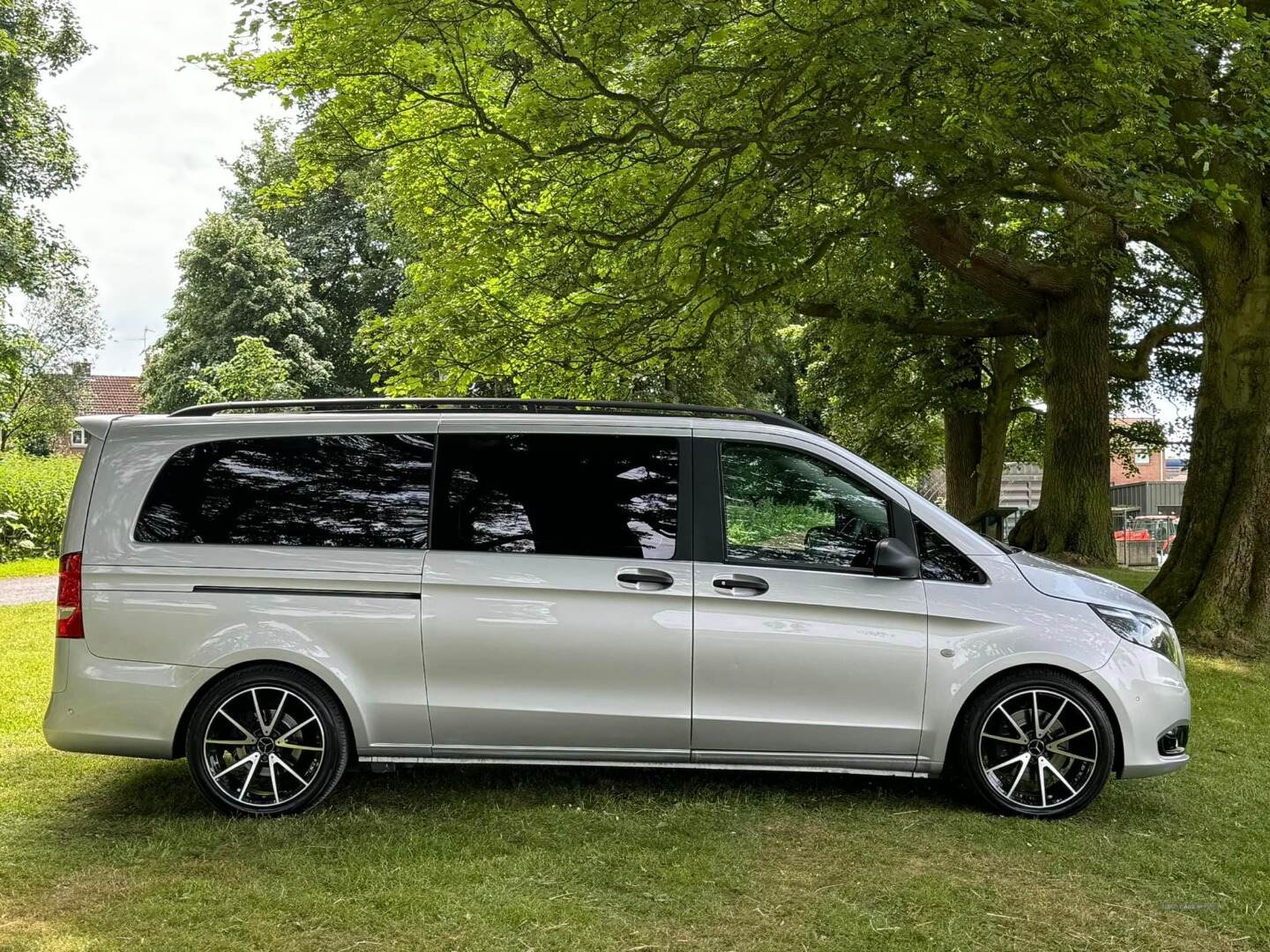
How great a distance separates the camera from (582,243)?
13.2m

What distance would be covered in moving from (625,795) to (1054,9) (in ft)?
20.3

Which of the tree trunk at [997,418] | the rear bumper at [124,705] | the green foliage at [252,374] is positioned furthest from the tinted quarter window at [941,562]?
the green foliage at [252,374]

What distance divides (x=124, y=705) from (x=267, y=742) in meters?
0.71

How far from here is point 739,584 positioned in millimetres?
5805

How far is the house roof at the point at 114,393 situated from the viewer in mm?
64625

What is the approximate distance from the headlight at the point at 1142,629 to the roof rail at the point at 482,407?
1.80m

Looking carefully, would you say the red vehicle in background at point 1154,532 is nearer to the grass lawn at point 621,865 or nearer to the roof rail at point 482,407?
the grass lawn at point 621,865

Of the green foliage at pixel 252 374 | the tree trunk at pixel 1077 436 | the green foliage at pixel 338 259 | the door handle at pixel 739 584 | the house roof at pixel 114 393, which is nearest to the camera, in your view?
the door handle at pixel 739 584

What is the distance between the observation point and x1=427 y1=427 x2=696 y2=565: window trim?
5.83 m

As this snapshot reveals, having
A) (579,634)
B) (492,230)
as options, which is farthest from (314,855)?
(492,230)

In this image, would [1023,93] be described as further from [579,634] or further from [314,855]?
[314,855]

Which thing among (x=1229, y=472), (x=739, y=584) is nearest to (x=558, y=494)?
(x=739, y=584)

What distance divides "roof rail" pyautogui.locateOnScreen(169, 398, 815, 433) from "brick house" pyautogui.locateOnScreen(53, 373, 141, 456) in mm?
58638

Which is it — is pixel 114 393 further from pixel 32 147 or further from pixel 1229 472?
pixel 1229 472
